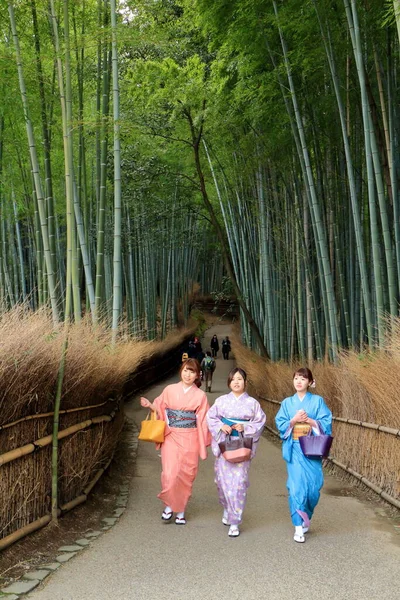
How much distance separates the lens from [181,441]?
12.7ft

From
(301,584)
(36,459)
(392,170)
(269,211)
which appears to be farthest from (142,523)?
Answer: (269,211)

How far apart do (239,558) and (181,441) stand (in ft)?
3.03

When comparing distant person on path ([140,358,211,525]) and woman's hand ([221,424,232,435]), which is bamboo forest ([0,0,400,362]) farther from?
woman's hand ([221,424,232,435])

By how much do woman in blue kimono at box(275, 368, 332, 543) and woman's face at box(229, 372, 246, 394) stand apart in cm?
26

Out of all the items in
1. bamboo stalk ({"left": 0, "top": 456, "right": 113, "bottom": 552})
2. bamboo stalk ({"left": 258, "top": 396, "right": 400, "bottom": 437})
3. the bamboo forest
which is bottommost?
bamboo stalk ({"left": 0, "top": 456, "right": 113, "bottom": 552})

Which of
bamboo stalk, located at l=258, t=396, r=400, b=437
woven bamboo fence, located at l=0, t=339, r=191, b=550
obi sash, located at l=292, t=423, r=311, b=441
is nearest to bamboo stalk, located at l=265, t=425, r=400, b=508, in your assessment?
bamboo stalk, located at l=258, t=396, r=400, b=437

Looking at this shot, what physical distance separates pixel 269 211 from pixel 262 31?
11.2 ft

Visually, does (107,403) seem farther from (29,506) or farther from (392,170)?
(392,170)

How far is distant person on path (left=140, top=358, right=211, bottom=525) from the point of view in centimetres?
379

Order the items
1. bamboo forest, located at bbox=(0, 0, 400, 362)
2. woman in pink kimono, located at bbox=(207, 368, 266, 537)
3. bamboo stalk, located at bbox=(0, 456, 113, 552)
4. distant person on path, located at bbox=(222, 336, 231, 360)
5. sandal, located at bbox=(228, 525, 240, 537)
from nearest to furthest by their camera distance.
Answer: bamboo stalk, located at bbox=(0, 456, 113, 552) < sandal, located at bbox=(228, 525, 240, 537) < woman in pink kimono, located at bbox=(207, 368, 266, 537) < bamboo forest, located at bbox=(0, 0, 400, 362) < distant person on path, located at bbox=(222, 336, 231, 360)

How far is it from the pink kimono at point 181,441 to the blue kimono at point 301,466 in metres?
0.48

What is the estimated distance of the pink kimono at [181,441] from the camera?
3799 mm

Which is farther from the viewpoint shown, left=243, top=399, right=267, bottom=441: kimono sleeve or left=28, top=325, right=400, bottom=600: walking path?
left=243, top=399, right=267, bottom=441: kimono sleeve

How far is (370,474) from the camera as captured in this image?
15.1 ft
